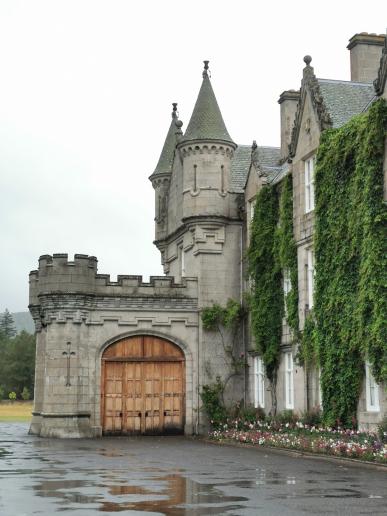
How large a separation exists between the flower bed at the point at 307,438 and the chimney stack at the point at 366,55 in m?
13.5

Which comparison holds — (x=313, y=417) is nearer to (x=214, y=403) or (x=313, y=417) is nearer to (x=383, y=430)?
(x=383, y=430)

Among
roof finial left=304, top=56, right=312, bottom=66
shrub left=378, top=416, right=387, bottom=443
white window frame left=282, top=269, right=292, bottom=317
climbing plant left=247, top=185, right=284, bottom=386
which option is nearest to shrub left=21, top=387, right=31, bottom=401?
climbing plant left=247, top=185, right=284, bottom=386

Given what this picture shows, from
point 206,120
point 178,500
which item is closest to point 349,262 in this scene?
point 206,120

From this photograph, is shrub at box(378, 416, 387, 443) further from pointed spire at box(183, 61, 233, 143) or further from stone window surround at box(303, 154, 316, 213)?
pointed spire at box(183, 61, 233, 143)

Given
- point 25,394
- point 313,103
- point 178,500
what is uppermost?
point 313,103

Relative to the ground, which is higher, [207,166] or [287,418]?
[207,166]

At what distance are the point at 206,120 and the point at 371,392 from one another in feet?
47.4

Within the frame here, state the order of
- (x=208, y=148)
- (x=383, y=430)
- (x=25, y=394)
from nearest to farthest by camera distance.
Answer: (x=383, y=430) → (x=208, y=148) → (x=25, y=394)

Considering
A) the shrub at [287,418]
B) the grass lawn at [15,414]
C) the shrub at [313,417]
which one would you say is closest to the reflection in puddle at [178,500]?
the shrub at [313,417]

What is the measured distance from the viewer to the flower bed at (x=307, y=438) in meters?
18.7

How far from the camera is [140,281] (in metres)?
31.5

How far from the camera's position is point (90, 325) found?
101 ft

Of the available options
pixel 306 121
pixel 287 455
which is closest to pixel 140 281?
pixel 306 121

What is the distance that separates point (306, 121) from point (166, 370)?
10.9 m
